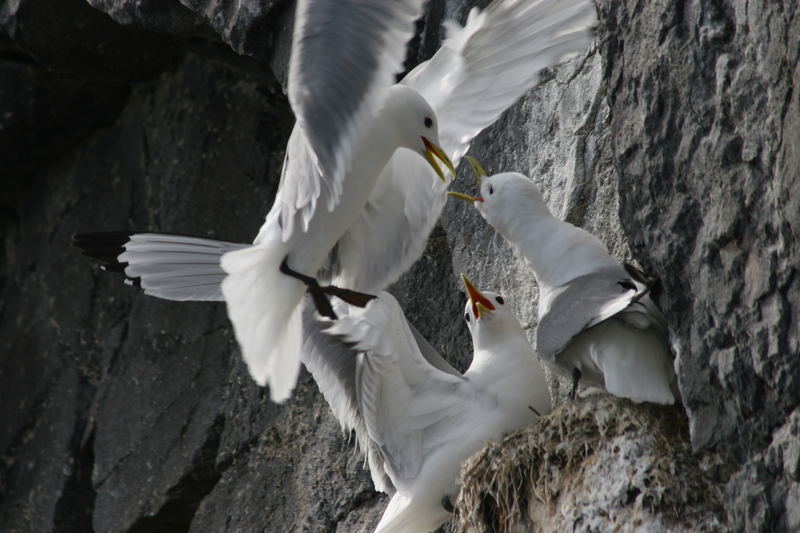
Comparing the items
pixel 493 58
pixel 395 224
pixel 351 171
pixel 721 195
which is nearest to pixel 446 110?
pixel 493 58

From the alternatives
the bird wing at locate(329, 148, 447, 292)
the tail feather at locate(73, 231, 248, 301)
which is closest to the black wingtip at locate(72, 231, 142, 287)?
the tail feather at locate(73, 231, 248, 301)

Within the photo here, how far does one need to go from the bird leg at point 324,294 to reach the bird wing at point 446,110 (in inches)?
6.6

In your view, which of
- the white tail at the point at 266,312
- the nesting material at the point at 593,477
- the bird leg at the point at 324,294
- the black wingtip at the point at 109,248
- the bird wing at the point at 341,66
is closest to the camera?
the nesting material at the point at 593,477

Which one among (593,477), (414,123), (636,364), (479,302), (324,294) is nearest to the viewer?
(593,477)

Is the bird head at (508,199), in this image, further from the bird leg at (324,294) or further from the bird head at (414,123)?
the bird leg at (324,294)

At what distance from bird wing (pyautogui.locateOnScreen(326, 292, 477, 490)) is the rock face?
0.25 m

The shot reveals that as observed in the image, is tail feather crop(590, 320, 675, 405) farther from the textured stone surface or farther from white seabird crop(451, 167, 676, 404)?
the textured stone surface

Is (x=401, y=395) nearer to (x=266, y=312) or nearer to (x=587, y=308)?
(x=266, y=312)

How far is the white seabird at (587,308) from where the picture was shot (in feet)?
8.68

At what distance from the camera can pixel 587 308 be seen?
2730mm

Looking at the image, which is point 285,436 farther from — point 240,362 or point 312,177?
point 312,177

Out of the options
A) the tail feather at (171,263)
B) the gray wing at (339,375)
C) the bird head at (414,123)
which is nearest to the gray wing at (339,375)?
the gray wing at (339,375)

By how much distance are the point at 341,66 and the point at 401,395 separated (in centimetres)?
96

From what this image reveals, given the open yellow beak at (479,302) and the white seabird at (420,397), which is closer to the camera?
the white seabird at (420,397)
